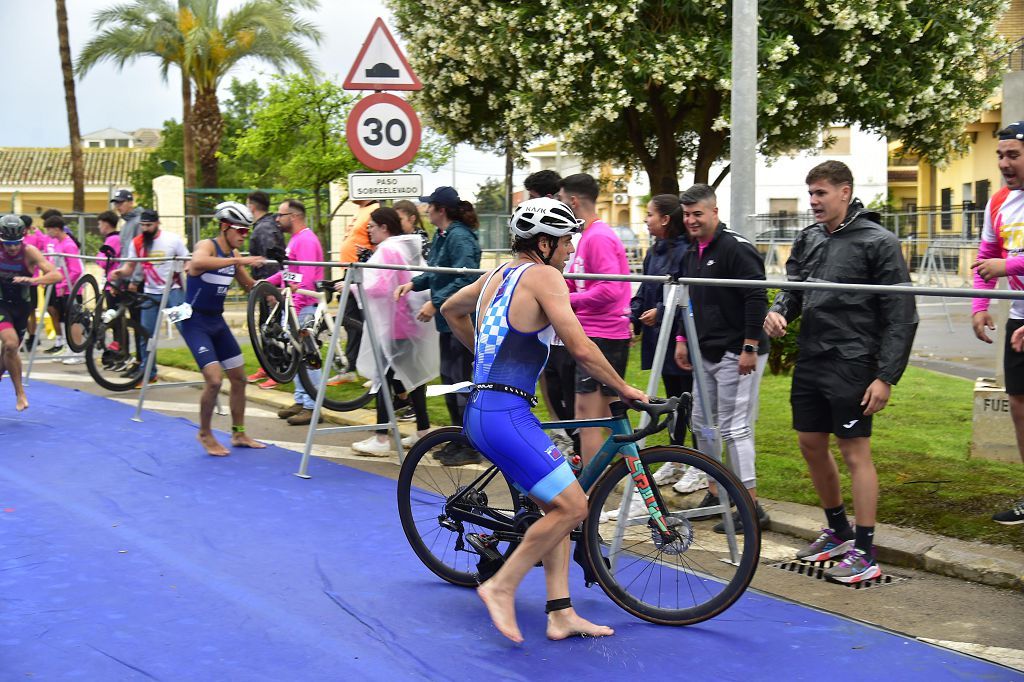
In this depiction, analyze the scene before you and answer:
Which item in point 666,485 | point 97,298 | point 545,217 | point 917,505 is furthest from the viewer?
point 97,298

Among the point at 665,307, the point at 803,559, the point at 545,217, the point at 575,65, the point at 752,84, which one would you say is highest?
the point at 575,65

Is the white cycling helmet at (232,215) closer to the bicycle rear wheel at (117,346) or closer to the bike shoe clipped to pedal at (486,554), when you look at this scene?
the bicycle rear wheel at (117,346)

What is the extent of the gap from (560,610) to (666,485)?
0.73 m

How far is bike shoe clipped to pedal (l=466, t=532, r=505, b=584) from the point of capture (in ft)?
17.2

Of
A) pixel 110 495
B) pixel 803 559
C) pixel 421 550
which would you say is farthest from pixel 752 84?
pixel 110 495

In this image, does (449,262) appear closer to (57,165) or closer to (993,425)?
(993,425)

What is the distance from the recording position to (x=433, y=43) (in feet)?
53.5

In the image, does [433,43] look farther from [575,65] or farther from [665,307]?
[665,307]

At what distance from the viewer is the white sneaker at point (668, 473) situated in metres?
5.02

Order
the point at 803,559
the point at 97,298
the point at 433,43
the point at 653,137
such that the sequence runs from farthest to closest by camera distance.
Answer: the point at 653,137
the point at 433,43
the point at 97,298
the point at 803,559

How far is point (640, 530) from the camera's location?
16.5ft

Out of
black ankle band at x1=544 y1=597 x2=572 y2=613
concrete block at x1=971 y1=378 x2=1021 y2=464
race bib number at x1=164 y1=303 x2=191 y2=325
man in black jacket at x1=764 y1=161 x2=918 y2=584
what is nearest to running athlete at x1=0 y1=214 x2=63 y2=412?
race bib number at x1=164 y1=303 x2=191 y2=325

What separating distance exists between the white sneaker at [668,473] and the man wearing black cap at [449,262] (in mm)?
3435

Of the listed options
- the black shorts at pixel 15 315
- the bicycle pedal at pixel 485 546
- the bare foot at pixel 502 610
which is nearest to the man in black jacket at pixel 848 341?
the bicycle pedal at pixel 485 546
